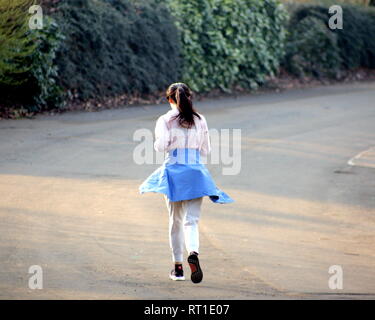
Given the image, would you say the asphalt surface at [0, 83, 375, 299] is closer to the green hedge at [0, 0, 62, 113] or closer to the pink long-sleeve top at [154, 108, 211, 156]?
the green hedge at [0, 0, 62, 113]

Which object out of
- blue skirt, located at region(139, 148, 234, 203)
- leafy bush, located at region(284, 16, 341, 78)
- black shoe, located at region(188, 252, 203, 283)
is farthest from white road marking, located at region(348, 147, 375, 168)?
leafy bush, located at region(284, 16, 341, 78)

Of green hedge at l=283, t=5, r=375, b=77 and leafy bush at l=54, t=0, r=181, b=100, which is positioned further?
green hedge at l=283, t=5, r=375, b=77

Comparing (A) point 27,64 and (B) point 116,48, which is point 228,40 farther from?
(A) point 27,64

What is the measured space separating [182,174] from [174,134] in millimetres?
367

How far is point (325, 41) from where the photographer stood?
2594 cm

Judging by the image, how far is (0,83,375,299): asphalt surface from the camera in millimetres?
6777

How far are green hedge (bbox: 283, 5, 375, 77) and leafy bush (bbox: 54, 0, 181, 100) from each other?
21.6 ft

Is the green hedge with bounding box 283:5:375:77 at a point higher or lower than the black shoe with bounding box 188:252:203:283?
higher

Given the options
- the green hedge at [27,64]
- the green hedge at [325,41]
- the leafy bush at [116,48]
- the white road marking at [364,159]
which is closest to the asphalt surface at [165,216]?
the white road marking at [364,159]

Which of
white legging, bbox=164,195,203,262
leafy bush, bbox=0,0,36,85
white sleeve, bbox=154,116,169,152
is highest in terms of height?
leafy bush, bbox=0,0,36,85

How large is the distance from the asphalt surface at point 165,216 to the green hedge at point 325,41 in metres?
8.99

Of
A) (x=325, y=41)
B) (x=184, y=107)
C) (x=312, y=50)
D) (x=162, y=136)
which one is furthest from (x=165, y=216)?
(x=325, y=41)
